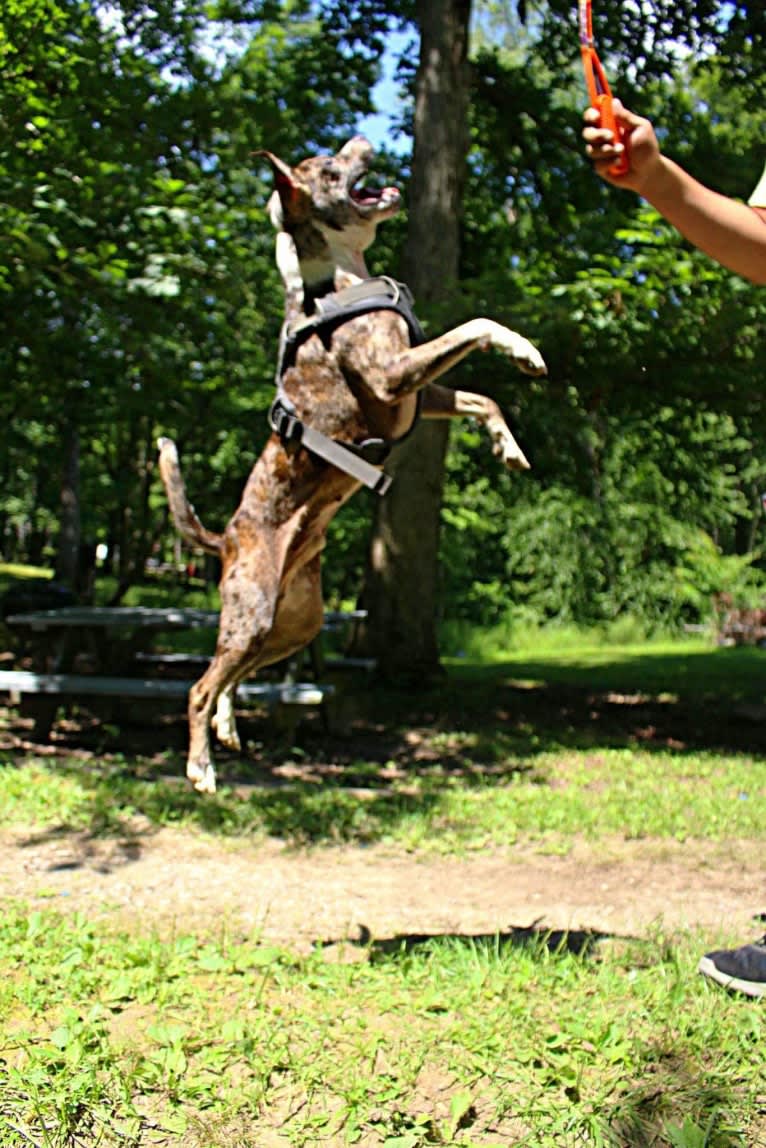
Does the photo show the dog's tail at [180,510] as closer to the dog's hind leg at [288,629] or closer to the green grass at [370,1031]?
the dog's hind leg at [288,629]

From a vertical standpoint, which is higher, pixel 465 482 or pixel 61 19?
pixel 61 19

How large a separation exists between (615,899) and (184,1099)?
253 centimetres

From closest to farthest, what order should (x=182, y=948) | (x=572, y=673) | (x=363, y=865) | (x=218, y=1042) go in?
1. (x=218, y=1042)
2. (x=182, y=948)
3. (x=363, y=865)
4. (x=572, y=673)

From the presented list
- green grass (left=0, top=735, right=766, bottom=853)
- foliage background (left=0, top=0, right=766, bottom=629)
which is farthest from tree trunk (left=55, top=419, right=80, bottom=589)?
green grass (left=0, top=735, right=766, bottom=853)

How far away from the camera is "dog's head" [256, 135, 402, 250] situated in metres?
3.14

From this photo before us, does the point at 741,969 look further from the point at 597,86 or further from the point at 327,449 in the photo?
the point at 597,86

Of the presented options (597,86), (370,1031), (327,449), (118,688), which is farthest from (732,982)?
(118,688)

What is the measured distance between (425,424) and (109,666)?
3612 mm

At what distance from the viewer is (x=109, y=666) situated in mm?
9750

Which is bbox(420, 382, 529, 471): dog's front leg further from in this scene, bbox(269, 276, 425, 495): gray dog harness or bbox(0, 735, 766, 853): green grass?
bbox(0, 735, 766, 853): green grass

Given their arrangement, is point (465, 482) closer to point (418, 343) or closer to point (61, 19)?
point (61, 19)

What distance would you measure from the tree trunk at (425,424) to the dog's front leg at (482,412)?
205 inches

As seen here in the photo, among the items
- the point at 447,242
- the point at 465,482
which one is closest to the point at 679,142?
the point at 447,242

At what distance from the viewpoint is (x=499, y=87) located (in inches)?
441
